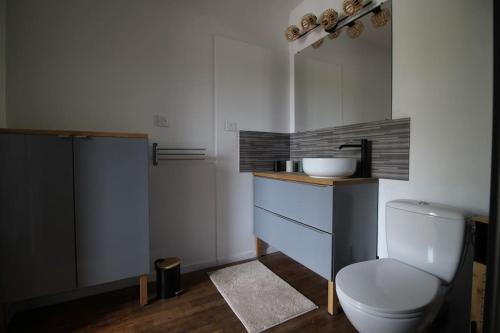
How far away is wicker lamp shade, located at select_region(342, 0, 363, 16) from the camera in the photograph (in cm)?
170

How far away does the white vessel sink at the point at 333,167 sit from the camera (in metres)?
1.50

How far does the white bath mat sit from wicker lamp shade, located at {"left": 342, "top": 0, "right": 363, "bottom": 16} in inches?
88.5

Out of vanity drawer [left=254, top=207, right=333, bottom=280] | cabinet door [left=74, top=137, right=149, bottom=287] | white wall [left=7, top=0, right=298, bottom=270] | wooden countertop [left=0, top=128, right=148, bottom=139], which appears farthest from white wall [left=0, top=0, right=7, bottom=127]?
vanity drawer [left=254, top=207, right=333, bottom=280]

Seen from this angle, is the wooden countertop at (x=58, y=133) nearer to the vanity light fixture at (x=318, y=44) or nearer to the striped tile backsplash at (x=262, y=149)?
the striped tile backsplash at (x=262, y=149)

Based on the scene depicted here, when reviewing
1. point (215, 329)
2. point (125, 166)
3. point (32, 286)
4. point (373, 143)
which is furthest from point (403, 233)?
point (32, 286)

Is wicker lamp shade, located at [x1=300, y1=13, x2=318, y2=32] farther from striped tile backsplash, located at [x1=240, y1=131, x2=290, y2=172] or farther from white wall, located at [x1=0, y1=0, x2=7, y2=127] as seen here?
white wall, located at [x1=0, y1=0, x2=7, y2=127]

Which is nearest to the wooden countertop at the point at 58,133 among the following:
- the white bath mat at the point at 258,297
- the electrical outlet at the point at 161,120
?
the electrical outlet at the point at 161,120

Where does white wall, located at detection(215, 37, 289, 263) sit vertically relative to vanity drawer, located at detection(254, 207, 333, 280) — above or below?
above

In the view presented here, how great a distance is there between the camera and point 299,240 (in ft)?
5.43

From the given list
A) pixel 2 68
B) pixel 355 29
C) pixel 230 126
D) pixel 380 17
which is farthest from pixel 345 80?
pixel 2 68

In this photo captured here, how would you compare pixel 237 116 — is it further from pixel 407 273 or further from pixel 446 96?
pixel 407 273

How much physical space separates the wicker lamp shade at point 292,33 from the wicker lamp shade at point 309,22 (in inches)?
3.6

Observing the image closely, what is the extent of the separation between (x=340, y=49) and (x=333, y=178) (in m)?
1.30

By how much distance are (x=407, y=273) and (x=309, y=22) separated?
86.4 inches
